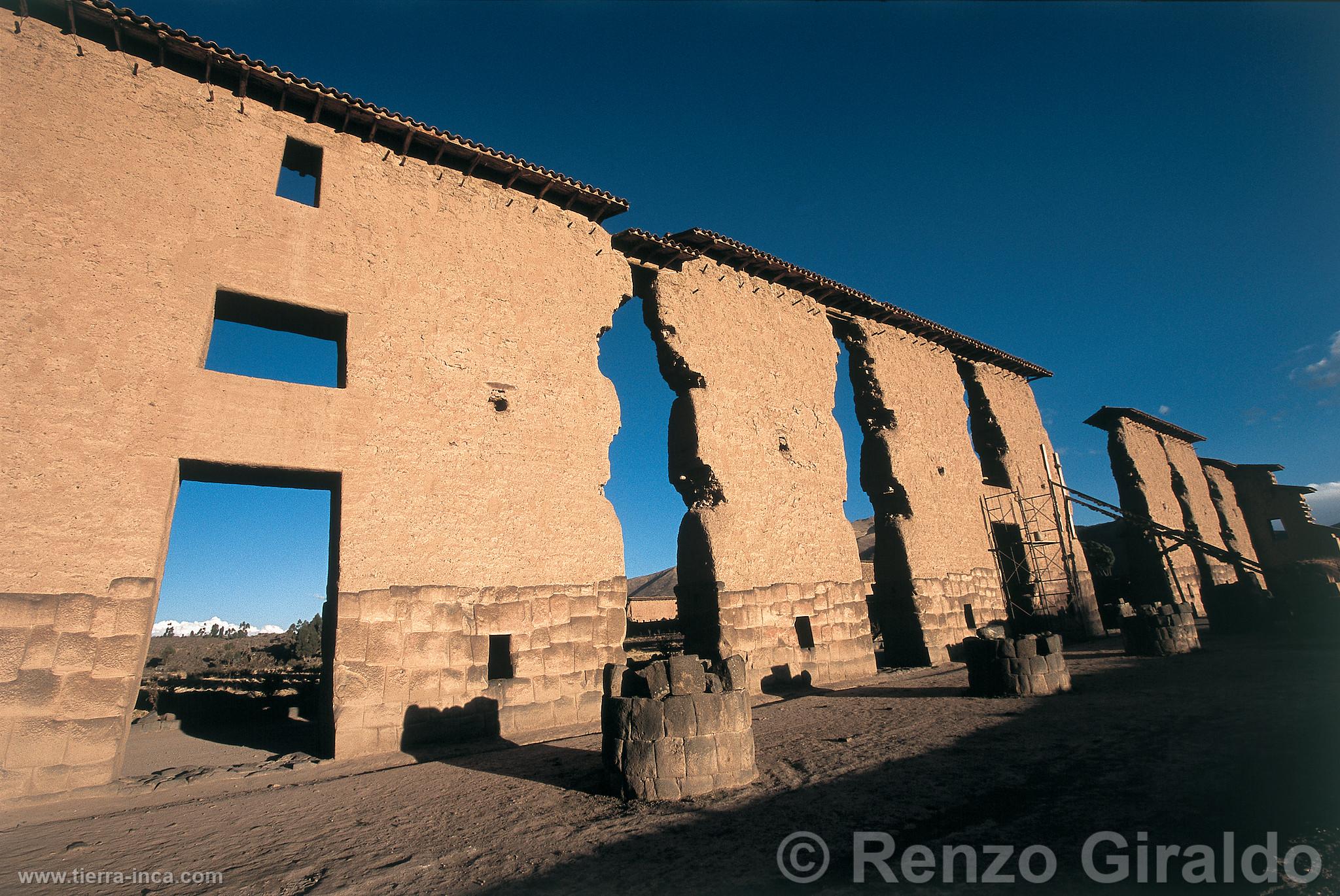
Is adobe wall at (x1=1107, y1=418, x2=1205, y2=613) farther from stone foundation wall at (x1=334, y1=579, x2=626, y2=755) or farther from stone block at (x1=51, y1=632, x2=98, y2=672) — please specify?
stone block at (x1=51, y1=632, x2=98, y2=672)

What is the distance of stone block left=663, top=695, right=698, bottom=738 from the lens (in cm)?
501

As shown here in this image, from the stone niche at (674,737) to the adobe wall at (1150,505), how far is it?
21596 millimetres

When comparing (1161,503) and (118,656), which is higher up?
(1161,503)

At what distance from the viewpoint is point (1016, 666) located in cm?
820

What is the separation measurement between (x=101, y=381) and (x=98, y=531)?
163 cm

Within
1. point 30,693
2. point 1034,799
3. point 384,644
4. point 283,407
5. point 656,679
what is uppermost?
point 283,407

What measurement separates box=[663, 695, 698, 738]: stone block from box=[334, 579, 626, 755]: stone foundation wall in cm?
367

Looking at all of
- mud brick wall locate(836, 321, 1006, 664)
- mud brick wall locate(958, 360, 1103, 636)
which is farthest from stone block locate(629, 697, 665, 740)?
mud brick wall locate(958, 360, 1103, 636)

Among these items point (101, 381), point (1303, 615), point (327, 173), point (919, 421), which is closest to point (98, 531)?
point (101, 381)

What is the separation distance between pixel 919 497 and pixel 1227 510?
988 inches

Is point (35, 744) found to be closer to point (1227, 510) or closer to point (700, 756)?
point (700, 756)

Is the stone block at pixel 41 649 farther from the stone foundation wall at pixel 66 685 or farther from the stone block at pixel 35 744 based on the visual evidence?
the stone block at pixel 35 744

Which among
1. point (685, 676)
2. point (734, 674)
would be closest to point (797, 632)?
point (734, 674)

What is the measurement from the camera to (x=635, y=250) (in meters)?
11.6
